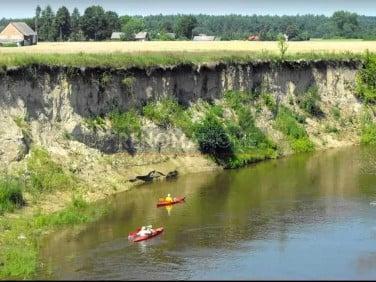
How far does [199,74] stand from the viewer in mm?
54281

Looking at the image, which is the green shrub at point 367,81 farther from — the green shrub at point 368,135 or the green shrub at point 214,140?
the green shrub at point 214,140

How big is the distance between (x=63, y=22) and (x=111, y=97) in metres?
70.6

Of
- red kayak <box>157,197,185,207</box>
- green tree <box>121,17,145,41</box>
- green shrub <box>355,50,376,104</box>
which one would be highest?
green tree <box>121,17,145,41</box>

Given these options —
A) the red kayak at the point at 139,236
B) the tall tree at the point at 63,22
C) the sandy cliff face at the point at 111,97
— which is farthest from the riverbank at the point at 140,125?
the tall tree at the point at 63,22

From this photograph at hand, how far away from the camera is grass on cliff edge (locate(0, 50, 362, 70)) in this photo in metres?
44.8

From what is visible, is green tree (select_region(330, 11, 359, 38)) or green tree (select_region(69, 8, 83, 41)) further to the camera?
green tree (select_region(330, 11, 359, 38))

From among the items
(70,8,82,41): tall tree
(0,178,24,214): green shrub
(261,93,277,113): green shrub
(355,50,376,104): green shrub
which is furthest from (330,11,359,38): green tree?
(0,178,24,214): green shrub

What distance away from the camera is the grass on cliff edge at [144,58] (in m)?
44.8

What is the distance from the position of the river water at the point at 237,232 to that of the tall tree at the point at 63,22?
72524 mm

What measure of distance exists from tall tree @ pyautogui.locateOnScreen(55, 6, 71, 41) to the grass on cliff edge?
58764 millimetres

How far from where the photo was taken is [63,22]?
380ft

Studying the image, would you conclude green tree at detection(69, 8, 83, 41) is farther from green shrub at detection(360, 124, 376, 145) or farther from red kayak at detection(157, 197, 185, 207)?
red kayak at detection(157, 197, 185, 207)

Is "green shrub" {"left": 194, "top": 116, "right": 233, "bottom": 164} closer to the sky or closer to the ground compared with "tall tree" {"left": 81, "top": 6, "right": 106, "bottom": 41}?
closer to the ground

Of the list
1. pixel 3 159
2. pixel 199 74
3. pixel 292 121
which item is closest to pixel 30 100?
pixel 3 159
